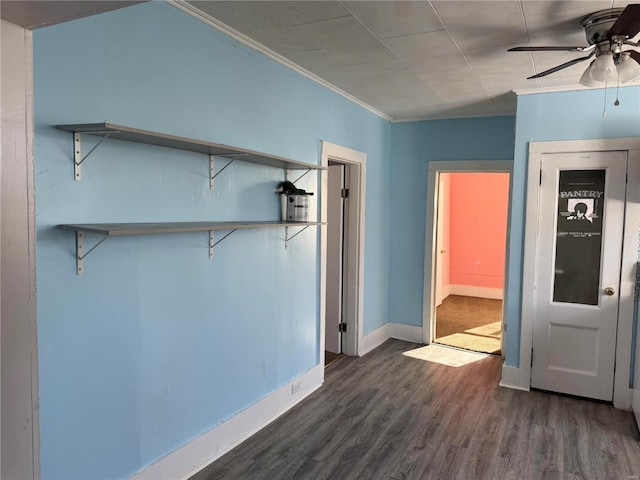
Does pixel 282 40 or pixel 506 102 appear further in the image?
pixel 506 102

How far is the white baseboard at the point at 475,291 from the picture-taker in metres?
7.55

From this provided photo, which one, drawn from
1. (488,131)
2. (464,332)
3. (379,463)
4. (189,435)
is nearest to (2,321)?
(189,435)

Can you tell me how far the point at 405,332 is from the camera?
5.19 m

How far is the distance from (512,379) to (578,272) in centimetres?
A: 104

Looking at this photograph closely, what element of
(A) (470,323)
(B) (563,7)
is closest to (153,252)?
(B) (563,7)

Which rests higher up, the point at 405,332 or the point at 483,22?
the point at 483,22

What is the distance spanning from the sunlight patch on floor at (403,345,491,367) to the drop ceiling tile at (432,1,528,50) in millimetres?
2971

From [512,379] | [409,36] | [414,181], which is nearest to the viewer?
[409,36]

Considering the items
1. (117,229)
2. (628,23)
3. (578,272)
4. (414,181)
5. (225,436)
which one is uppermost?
(628,23)

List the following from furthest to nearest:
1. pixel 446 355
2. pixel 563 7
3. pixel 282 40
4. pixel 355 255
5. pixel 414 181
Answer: pixel 414 181, pixel 446 355, pixel 355 255, pixel 282 40, pixel 563 7

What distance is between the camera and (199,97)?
2436 mm

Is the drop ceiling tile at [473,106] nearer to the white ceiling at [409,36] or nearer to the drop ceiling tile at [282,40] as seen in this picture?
the white ceiling at [409,36]

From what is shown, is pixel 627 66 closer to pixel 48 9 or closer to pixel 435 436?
pixel 435 436

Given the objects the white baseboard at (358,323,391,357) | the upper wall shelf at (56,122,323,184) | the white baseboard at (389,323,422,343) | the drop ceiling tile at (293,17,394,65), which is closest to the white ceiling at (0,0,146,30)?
the upper wall shelf at (56,122,323,184)
